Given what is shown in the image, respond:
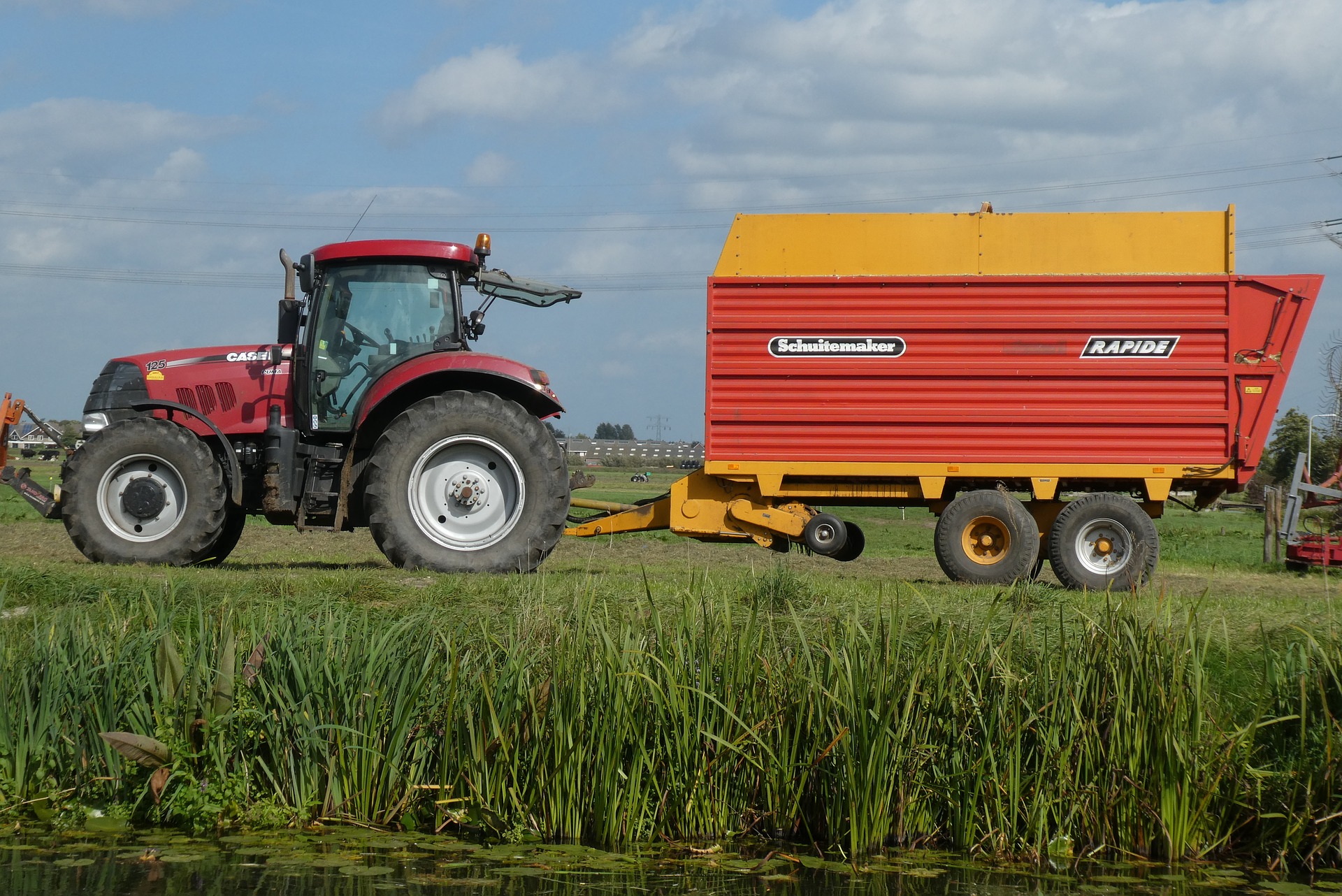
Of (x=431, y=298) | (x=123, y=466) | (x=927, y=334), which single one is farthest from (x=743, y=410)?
(x=123, y=466)

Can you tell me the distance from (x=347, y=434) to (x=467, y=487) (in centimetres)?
108

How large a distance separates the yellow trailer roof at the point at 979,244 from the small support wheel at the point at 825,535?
2078 millimetres

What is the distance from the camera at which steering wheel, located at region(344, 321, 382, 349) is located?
9.50 metres

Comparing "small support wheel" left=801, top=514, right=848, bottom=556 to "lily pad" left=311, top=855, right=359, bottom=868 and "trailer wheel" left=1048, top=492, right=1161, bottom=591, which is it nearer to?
"trailer wheel" left=1048, top=492, right=1161, bottom=591

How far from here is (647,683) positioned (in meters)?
4.75

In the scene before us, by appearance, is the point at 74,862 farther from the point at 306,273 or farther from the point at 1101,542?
the point at 1101,542

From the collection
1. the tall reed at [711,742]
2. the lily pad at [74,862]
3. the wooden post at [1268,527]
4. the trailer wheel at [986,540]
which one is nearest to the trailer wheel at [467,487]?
the trailer wheel at [986,540]

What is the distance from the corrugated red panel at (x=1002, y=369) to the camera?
10.3 m

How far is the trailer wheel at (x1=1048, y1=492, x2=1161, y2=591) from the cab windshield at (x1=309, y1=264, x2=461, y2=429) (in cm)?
516

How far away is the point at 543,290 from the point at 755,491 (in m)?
2.47

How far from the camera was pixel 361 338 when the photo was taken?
9523 mm

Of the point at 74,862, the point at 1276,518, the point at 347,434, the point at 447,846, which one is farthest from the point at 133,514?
the point at 1276,518

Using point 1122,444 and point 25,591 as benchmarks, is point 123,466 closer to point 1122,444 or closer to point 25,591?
point 25,591

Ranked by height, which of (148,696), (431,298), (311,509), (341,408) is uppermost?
(431,298)
